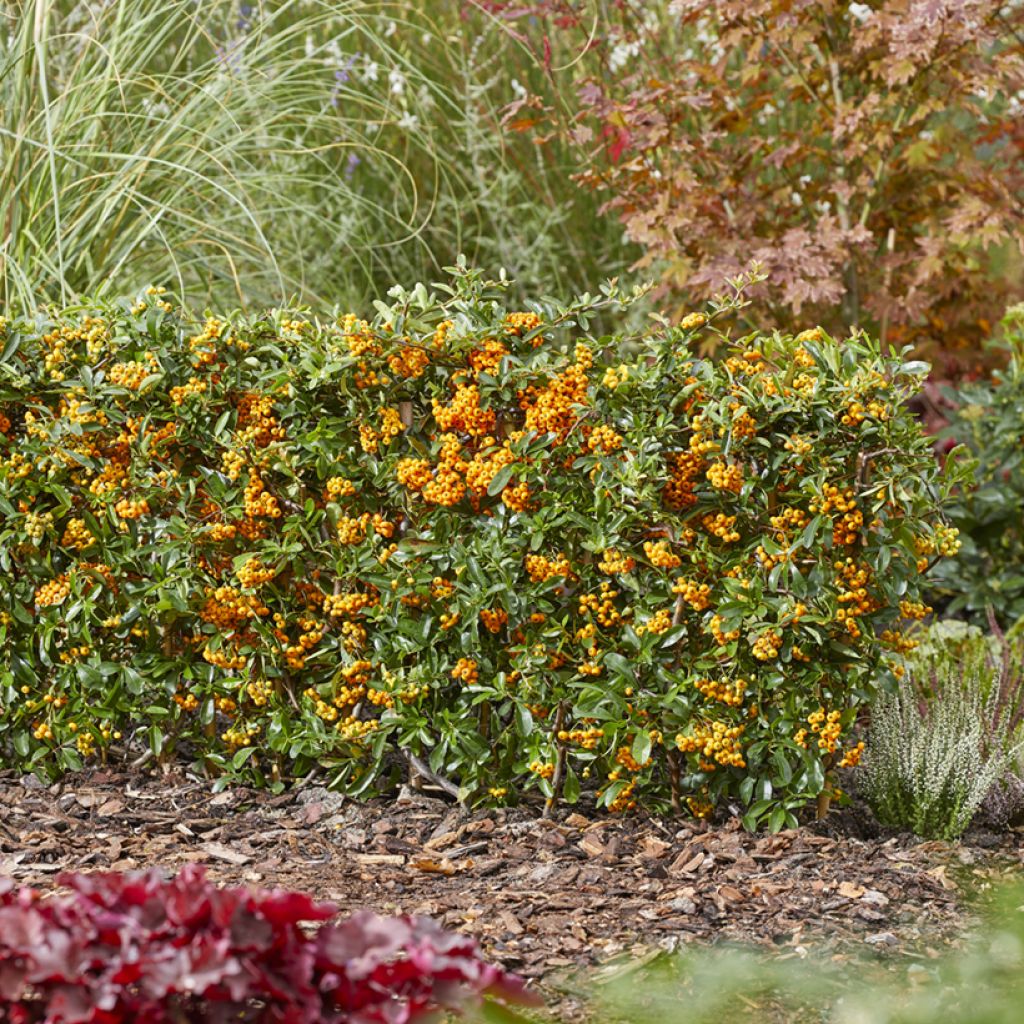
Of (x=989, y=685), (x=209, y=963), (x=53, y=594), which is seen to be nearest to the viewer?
(x=209, y=963)

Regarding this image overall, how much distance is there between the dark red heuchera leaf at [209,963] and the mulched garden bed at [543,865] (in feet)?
2.64

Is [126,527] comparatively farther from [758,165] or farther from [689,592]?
[758,165]

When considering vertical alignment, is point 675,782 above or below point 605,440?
below

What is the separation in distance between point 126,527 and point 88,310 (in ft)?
1.94

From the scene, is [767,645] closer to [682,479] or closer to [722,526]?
[722,526]

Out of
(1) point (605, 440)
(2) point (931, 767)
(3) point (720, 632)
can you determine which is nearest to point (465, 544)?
(1) point (605, 440)

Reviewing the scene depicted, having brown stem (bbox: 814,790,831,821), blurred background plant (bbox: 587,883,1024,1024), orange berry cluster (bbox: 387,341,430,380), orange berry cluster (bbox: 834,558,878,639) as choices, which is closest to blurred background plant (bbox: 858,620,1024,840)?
brown stem (bbox: 814,790,831,821)

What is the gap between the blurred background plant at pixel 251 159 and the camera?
420 cm

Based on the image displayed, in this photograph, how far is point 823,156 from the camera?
18.1 ft

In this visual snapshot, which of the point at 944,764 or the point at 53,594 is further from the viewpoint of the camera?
the point at 53,594

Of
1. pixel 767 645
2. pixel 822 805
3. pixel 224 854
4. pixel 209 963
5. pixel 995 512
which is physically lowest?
pixel 224 854

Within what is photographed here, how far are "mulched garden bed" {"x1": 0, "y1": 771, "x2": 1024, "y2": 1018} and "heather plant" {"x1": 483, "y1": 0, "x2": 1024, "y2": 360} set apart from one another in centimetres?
255

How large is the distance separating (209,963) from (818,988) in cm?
132

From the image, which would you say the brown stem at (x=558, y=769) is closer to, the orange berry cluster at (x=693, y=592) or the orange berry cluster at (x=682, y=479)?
the orange berry cluster at (x=693, y=592)
